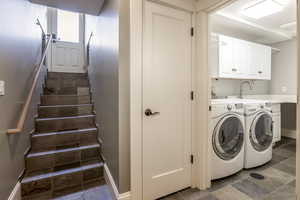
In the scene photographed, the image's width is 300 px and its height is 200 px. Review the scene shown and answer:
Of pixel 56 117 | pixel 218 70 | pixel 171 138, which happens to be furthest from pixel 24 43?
pixel 218 70

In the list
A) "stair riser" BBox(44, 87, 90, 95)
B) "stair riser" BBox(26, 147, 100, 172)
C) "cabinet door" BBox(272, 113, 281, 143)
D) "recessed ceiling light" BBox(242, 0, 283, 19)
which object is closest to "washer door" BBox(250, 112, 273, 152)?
"cabinet door" BBox(272, 113, 281, 143)

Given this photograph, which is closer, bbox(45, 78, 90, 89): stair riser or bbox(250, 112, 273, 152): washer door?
bbox(250, 112, 273, 152): washer door

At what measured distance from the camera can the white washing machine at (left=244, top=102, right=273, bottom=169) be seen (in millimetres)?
2184

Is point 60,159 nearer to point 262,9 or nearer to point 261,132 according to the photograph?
point 261,132

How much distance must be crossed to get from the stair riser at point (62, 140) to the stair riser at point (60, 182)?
539mm

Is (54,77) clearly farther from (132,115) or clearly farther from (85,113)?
(132,115)

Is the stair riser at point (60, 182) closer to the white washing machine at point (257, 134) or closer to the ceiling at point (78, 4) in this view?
the white washing machine at point (257, 134)

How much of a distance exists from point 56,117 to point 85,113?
486 mm

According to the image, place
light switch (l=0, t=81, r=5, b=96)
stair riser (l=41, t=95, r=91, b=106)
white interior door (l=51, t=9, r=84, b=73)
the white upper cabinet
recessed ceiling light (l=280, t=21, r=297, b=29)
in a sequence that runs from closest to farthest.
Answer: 1. light switch (l=0, t=81, r=5, b=96)
2. the white upper cabinet
3. recessed ceiling light (l=280, t=21, r=297, b=29)
4. stair riser (l=41, t=95, r=91, b=106)
5. white interior door (l=51, t=9, r=84, b=73)

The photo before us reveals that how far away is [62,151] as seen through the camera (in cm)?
210

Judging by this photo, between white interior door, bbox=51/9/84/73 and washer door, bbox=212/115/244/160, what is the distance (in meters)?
4.52

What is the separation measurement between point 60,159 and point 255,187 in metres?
2.53

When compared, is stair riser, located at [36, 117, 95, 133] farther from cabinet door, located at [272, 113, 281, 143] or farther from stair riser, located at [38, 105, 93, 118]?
cabinet door, located at [272, 113, 281, 143]

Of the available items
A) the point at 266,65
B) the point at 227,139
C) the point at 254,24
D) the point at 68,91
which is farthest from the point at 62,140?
the point at 266,65
